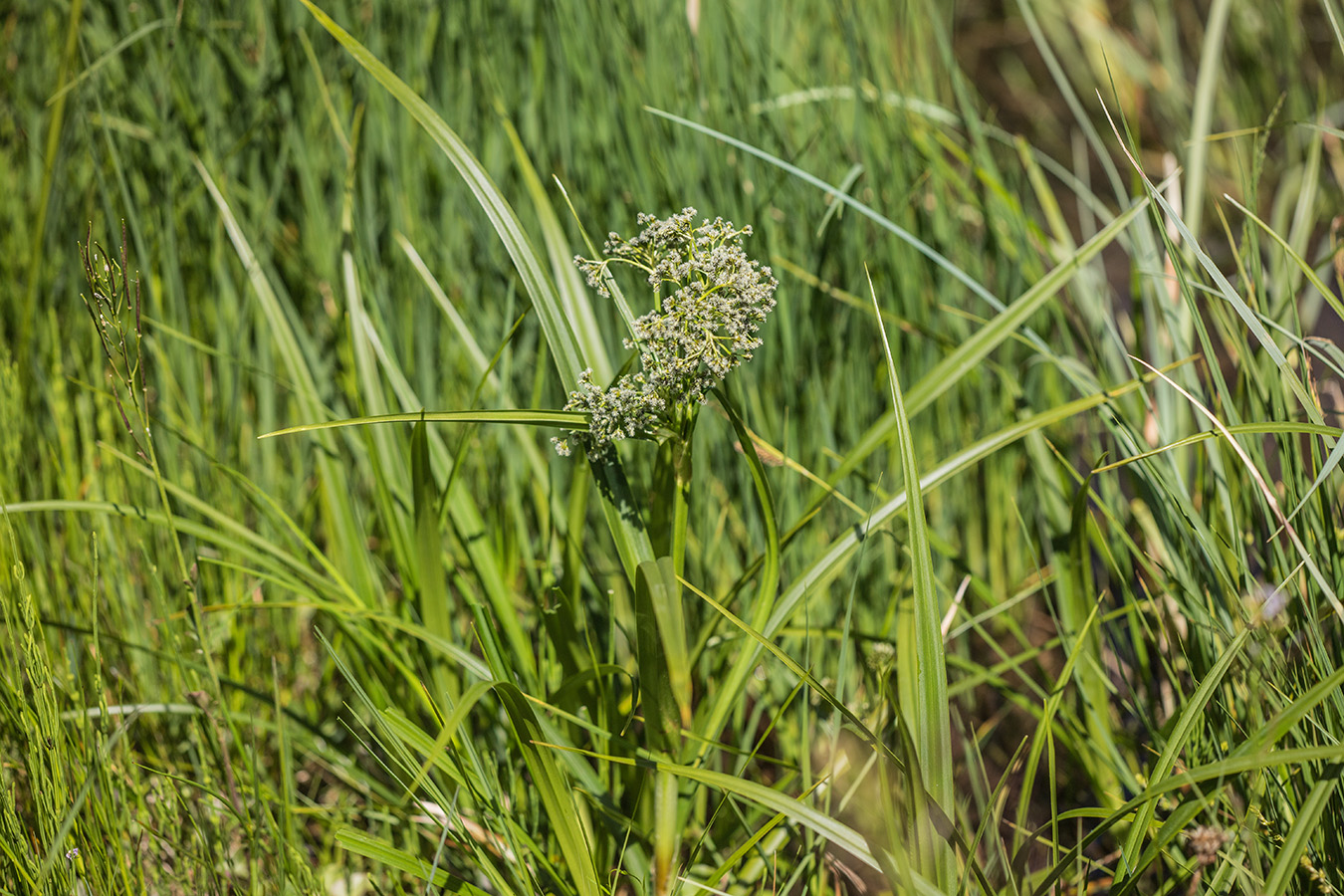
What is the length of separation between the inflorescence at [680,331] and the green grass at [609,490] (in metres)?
0.05

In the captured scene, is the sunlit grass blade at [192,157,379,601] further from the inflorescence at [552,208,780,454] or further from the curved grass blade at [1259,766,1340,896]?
the curved grass blade at [1259,766,1340,896]

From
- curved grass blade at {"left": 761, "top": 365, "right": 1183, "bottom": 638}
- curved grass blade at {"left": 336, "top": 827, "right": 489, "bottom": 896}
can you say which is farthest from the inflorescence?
curved grass blade at {"left": 336, "top": 827, "right": 489, "bottom": 896}

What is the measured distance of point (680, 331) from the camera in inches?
26.2

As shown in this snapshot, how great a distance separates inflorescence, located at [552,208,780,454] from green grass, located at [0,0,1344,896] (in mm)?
46

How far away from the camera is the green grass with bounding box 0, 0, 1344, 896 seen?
2.58 feet

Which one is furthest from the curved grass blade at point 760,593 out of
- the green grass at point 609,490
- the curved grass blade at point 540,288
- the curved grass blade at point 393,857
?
the curved grass blade at point 393,857

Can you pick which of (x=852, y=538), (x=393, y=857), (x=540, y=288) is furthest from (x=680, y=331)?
(x=393, y=857)

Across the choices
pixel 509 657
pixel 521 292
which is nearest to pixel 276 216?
pixel 521 292

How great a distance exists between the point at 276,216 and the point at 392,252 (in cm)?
25

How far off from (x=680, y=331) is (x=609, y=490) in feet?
0.63

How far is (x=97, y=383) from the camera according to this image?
1.33 metres

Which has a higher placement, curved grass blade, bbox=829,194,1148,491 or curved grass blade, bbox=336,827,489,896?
curved grass blade, bbox=829,194,1148,491

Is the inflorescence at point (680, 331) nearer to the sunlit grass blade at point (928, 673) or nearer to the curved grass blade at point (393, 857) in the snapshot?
the sunlit grass blade at point (928, 673)

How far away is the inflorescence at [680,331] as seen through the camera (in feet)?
A: 2.20
